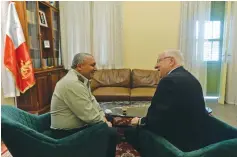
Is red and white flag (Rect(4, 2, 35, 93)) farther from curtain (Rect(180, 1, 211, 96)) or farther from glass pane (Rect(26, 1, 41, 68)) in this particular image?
curtain (Rect(180, 1, 211, 96))

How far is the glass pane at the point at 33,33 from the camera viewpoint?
3.30m

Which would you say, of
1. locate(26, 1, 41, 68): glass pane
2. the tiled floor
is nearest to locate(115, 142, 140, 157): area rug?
the tiled floor

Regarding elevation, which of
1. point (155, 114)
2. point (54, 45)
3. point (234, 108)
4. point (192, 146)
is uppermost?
point (54, 45)

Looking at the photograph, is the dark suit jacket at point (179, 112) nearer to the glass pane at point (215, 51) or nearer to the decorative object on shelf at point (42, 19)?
the decorative object on shelf at point (42, 19)

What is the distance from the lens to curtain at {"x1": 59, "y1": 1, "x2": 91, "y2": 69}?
445 centimetres

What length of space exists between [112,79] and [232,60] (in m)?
2.67

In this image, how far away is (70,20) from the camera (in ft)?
14.7

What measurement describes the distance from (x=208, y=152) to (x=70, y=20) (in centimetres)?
410

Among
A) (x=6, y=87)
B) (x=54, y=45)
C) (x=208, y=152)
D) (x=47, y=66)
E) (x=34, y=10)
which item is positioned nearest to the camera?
(x=208, y=152)

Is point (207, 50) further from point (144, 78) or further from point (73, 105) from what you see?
point (73, 105)

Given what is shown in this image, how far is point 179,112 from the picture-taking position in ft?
4.39

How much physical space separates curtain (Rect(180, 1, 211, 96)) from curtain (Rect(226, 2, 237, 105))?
0.50 m

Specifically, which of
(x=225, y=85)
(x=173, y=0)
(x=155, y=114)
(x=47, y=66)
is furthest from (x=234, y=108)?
(x=47, y=66)

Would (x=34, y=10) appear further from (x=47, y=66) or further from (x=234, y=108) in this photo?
(x=234, y=108)
